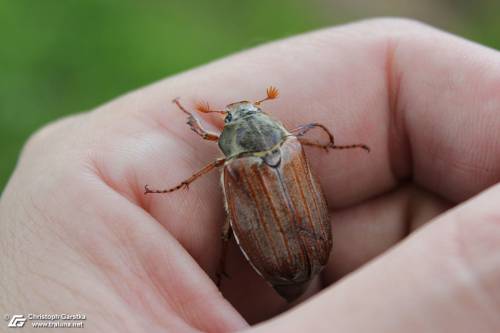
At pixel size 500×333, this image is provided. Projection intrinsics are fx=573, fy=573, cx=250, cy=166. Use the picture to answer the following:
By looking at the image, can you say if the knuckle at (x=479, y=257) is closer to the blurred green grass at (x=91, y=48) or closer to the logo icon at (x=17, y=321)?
the logo icon at (x=17, y=321)

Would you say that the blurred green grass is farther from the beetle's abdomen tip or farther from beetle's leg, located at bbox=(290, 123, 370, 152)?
the beetle's abdomen tip

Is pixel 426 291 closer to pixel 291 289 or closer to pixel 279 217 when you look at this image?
pixel 279 217

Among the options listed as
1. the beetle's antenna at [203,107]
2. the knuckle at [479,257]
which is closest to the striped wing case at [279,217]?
the beetle's antenna at [203,107]

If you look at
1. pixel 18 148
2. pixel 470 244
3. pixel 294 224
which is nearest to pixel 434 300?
pixel 470 244

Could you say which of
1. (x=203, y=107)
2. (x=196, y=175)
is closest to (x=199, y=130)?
(x=203, y=107)

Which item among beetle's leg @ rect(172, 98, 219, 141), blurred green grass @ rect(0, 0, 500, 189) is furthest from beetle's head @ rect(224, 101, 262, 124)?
blurred green grass @ rect(0, 0, 500, 189)

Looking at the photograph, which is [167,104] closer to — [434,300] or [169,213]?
[169,213]
